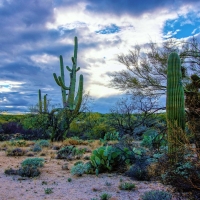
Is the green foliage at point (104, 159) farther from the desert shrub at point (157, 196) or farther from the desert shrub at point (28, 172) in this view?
the desert shrub at point (157, 196)

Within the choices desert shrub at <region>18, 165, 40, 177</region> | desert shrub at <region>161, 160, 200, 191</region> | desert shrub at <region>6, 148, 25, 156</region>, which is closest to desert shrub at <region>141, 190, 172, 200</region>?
desert shrub at <region>161, 160, 200, 191</region>

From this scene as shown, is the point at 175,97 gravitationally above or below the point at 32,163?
above

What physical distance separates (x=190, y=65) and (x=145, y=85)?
2.35m

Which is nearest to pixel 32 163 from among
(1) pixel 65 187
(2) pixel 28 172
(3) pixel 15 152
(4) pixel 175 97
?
(2) pixel 28 172

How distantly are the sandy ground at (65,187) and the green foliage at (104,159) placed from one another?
0.41m

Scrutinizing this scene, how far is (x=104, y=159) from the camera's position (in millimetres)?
9086

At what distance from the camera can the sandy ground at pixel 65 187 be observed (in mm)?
6547

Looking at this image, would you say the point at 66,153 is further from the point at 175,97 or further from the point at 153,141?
the point at 175,97

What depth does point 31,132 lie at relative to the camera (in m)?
23.3

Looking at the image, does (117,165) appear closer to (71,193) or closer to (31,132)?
(71,193)

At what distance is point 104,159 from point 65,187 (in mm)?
2040

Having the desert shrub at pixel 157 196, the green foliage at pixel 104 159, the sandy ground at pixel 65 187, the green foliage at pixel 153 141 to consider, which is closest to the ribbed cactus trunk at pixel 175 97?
the green foliage at pixel 153 141

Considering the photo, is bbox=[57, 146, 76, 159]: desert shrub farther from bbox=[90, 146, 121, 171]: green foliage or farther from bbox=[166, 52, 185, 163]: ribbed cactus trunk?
bbox=[166, 52, 185, 163]: ribbed cactus trunk

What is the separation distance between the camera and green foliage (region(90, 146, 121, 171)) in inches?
352
